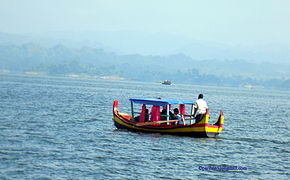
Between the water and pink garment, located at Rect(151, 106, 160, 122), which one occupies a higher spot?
pink garment, located at Rect(151, 106, 160, 122)

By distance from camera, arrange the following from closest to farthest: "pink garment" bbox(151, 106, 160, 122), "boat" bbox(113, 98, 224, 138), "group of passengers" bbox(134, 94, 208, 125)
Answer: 1. "group of passengers" bbox(134, 94, 208, 125)
2. "boat" bbox(113, 98, 224, 138)
3. "pink garment" bbox(151, 106, 160, 122)

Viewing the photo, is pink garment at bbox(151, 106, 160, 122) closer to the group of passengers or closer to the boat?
the boat

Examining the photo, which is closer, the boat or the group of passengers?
the group of passengers

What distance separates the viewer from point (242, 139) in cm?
3962

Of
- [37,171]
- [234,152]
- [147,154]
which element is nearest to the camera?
[37,171]

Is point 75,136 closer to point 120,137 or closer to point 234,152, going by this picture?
point 120,137

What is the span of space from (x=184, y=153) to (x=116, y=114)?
11099 mm

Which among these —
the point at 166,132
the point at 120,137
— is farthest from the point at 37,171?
the point at 166,132

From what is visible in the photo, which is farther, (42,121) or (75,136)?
(42,121)

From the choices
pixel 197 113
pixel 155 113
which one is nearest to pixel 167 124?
pixel 155 113

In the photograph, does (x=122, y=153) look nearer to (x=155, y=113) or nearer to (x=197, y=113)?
(x=197, y=113)

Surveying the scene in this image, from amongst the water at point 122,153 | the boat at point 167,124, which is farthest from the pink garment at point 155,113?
the water at point 122,153

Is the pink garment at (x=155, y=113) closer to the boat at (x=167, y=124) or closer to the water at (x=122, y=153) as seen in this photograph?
the boat at (x=167, y=124)

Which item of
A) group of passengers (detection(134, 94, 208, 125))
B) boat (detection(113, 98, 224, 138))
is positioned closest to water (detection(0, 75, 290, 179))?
boat (detection(113, 98, 224, 138))
